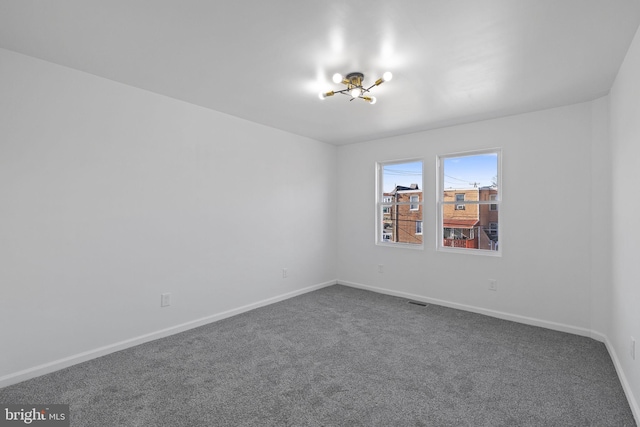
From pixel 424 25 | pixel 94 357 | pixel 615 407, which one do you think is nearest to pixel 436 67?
pixel 424 25

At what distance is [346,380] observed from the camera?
238 cm

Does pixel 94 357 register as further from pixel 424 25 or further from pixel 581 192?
pixel 581 192

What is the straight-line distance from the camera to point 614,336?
2.72 m

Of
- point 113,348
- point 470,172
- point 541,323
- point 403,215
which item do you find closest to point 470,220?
point 470,172

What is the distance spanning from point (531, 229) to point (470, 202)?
30.6 inches

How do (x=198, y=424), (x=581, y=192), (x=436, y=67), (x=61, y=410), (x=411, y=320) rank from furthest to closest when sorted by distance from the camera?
(x=411, y=320) < (x=581, y=192) < (x=436, y=67) < (x=61, y=410) < (x=198, y=424)

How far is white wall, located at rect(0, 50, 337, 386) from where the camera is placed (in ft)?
7.73

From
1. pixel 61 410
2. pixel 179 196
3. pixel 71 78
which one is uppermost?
pixel 71 78

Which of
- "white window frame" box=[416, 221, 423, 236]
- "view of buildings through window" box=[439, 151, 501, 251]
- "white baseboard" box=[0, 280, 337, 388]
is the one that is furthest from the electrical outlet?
"view of buildings through window" box=[439, 151, 501, 251]

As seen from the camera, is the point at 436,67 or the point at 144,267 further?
the point at 144,267

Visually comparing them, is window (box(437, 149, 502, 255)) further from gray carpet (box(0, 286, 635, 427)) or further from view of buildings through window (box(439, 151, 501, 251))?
gray carpet (box(0, 286, 635, 427))

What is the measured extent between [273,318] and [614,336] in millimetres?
3307

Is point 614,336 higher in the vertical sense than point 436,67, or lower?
lower

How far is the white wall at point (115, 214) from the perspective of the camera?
2.36m
